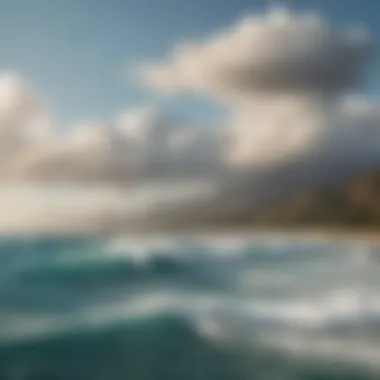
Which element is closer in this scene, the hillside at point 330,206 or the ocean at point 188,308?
the ocean at point 188,308

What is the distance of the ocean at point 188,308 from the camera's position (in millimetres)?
1775

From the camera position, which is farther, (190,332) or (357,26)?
(357,26)

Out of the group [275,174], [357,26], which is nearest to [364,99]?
[357,26]

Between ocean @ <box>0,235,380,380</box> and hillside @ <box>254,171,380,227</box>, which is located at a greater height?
hillside @ <box>254,171,380,227</box>

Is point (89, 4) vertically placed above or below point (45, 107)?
above

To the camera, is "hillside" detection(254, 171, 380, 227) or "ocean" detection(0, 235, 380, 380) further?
"hillside" detection(254, 171, 380, 227)

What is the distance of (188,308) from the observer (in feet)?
6.11

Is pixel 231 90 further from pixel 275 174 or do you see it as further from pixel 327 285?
pixel 327 285

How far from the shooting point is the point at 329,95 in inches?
77.2

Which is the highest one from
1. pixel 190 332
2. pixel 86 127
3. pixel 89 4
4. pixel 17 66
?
pixel 89 4

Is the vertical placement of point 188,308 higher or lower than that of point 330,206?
lower

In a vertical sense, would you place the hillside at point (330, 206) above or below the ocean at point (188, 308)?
above

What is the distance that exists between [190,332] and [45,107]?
3.00ft

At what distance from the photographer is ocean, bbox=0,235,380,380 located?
1775mm
